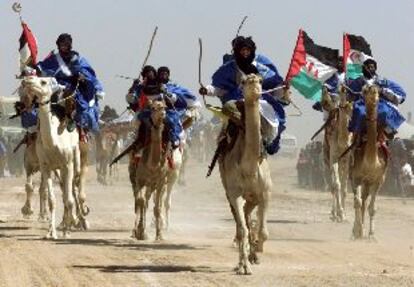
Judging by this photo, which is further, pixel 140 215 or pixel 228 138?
pixel 140 215

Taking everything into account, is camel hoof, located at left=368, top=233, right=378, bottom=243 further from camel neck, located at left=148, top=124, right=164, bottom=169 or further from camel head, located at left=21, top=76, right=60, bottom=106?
camel head, located at left=21, top=76, right=60, bottom=106

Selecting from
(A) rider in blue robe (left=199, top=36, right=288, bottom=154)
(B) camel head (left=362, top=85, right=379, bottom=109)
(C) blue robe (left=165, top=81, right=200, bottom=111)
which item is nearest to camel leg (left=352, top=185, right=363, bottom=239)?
(B) camel head (left=362, top=85, right=379, bottom=109)

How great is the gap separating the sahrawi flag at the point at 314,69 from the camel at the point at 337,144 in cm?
41

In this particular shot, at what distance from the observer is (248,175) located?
1333 centimetres

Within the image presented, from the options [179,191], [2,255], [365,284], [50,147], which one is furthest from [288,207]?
[365,284]

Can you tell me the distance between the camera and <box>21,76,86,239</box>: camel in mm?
17547

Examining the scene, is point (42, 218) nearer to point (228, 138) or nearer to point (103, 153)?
point (228, 138)

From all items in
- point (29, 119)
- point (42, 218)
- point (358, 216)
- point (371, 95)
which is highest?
point (371, 95)

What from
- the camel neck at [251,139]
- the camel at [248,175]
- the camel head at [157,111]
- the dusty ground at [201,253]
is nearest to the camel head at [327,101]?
the dusty ground at [201,253]

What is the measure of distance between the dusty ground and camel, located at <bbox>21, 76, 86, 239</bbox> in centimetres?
47

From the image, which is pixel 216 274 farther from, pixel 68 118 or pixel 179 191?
pixel 179 191

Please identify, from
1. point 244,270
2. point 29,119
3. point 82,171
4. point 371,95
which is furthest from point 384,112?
point 244,270

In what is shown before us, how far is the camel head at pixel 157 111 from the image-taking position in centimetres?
1738

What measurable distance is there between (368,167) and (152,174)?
3436 millimetres
